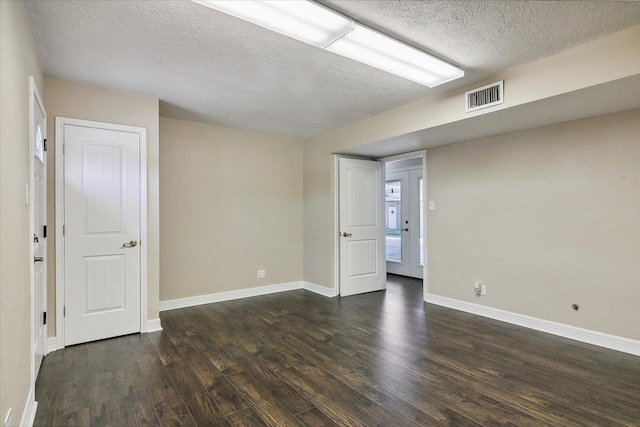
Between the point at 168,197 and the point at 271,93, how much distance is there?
6.73 feet

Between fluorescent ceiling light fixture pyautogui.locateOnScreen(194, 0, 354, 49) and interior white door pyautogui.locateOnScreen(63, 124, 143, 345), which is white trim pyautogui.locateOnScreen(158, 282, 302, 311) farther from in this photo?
fluorescent ceiling light fixture pyautogui.locateOnScreen(194, 0, 354, 49)

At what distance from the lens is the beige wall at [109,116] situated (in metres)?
3.10

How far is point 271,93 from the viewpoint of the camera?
11.3 feet

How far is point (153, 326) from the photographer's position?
357 cm

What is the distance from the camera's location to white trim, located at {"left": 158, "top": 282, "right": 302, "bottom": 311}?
437 cm

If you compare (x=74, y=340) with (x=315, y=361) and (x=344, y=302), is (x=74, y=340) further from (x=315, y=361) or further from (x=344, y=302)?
(x=344, y=302)

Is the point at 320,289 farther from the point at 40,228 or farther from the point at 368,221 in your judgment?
the point at 40,228

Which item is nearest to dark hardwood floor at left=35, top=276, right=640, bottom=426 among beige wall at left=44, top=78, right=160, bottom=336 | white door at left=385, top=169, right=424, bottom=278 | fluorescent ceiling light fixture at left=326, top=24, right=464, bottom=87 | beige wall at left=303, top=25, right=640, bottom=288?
beige wall at left=44, top=78, right=160, bottom=336

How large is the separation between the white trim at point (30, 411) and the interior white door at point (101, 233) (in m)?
1.17

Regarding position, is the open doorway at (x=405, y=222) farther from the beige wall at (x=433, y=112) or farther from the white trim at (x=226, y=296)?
the white trim at (x=226, y=296)

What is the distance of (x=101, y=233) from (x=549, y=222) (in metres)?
4.64

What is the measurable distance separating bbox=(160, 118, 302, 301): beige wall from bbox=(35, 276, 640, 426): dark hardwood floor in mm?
923

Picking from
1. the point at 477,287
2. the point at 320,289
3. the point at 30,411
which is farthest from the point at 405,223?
the point at 30,411

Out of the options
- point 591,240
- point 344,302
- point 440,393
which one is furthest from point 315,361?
point 591,240
